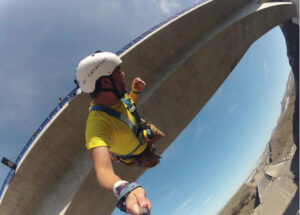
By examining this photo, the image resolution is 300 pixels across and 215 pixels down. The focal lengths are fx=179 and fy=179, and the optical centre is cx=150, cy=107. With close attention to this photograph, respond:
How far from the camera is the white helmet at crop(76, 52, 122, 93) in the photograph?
8.01 ft

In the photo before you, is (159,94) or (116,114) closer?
(116,114)

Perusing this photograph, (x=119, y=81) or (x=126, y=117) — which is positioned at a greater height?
(x=119, y=81)

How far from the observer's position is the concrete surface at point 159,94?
6.72 m

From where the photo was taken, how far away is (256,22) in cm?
1091

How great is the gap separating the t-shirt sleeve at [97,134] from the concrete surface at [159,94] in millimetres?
5065

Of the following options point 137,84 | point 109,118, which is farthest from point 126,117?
point 137,84

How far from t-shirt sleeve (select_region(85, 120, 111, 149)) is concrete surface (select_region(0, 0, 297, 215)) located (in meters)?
5.06

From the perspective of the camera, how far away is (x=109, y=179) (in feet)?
4.77

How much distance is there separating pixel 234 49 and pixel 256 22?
92.6 inches

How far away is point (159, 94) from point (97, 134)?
663 cm

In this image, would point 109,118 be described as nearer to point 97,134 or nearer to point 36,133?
point 97,134

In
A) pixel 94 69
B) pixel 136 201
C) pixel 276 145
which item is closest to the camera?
pixel 136 201

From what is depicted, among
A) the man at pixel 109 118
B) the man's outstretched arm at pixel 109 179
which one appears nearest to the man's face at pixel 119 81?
the man at pixel 109 118

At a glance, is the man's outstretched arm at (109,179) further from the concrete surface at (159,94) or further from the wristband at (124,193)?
the concrete surface at (159,94)
